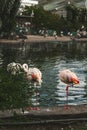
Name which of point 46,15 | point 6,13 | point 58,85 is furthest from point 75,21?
point 58,85

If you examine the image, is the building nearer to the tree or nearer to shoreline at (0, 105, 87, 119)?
the tree

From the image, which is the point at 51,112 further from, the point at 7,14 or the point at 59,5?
the point at 59,5

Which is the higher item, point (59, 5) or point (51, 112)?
point (51, 112)

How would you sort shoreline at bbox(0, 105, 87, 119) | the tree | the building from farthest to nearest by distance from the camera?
the building → the tree → shoreline at bbox(0, 105, 87, 119)

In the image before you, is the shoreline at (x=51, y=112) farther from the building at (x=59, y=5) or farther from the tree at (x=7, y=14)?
the building at (x=59, y=5)

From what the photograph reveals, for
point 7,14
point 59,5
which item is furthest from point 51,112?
point 59,5

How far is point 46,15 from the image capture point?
390 feet

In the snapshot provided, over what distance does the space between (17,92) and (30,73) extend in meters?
1.66

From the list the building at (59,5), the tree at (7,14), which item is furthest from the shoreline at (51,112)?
the building at (59,5)

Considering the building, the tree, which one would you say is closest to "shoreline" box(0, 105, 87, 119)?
the tree

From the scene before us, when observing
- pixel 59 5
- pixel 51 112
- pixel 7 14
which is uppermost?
pixel 51 112

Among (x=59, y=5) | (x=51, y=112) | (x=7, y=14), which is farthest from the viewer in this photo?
(x=59, y=5)

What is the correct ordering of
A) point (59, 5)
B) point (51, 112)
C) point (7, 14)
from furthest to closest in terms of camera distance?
point (59, 5), point (7, 14), point (51, 112)

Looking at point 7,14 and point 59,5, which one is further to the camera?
point 59,5
